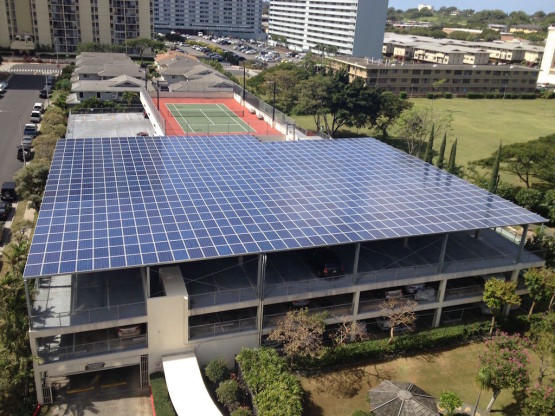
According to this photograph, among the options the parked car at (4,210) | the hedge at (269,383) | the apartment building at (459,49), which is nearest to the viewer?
the hedge at (269,383)

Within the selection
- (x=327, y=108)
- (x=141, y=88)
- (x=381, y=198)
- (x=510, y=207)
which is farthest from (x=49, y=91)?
(x=510, y=207)

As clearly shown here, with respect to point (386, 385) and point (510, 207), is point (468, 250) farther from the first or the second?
point (386, 385)

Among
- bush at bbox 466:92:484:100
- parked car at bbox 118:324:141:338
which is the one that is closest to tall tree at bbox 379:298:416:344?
parked car at bbox 118:324:141:338

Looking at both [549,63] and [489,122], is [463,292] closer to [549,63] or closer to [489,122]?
[489,122]

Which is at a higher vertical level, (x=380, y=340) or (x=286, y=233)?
(x=286, y=233)

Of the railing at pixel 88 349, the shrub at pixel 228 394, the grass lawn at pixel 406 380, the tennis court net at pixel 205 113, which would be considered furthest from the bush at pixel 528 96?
the railing at pixel 88 349

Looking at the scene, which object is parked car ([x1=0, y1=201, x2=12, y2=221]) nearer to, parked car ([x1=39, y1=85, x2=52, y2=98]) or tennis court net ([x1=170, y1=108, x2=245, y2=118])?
tennis court net ([x1=170, y1=108, x2=245, y2=118])

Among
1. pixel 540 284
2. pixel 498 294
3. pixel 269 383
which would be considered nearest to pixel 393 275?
pixel 498 294

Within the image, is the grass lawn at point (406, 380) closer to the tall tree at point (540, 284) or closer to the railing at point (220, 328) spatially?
the tall tree at point (540, 284)
